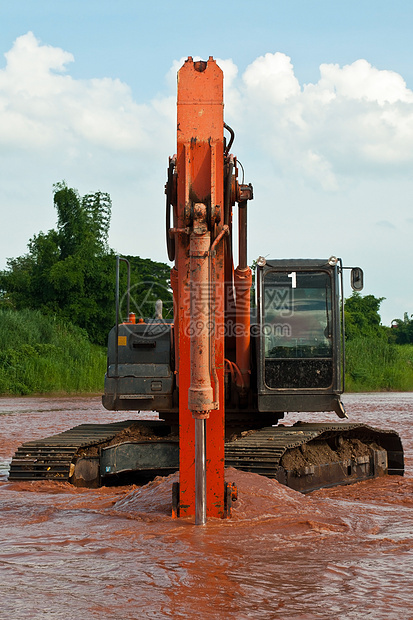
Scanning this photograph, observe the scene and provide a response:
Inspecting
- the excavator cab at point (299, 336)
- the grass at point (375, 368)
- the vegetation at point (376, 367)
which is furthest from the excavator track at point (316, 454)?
the grass at point (375, 368)

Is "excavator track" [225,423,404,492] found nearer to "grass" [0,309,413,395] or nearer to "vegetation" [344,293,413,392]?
"grass" [0,309,413,395]

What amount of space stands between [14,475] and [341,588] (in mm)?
5075

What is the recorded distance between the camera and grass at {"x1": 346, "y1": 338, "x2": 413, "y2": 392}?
1502 inches

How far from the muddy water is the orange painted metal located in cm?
48

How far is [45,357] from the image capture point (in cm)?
3641

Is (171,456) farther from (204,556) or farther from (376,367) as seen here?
(376,367)

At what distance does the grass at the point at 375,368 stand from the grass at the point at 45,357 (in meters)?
11.4

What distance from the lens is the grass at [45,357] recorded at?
34.2m

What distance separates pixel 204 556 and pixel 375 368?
1348 inches

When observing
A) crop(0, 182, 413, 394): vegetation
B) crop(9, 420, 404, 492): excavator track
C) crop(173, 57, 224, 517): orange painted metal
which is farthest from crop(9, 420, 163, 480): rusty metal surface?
crop(0, 182, 413, 394): vegetation

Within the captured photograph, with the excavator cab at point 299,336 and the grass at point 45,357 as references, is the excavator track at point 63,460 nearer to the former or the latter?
the excavator cab at point 299,336

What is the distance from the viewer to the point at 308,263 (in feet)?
31.7

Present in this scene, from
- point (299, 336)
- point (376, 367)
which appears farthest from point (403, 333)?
point (299, 336)

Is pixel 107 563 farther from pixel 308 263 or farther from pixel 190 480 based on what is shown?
pixel 308 263
